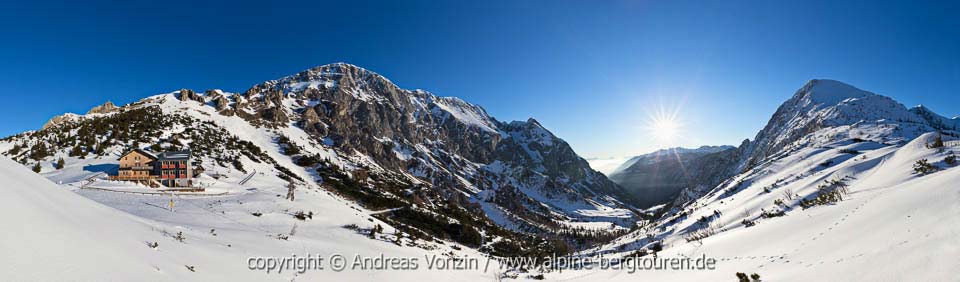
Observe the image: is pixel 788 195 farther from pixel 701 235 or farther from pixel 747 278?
pixel 747 278

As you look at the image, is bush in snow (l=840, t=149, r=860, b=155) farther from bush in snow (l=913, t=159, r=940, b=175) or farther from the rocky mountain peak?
the rocky mountain peak

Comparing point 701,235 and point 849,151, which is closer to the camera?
point 701,235

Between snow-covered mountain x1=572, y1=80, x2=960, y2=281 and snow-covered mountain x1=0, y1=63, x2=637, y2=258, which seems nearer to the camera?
snow-covered mountain x1=572, y1=80, x2=960, y2=281

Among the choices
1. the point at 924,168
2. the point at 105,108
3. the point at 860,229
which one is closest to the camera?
the point at 860,229

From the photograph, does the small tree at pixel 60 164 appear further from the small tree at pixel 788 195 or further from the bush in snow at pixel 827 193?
the small tree at pixel 788 195

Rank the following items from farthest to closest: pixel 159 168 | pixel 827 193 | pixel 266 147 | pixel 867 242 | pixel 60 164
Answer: pixel 266 147 < pixel 159 168 < pixel 60 164 < pixel 827 193 < pixel 867 242

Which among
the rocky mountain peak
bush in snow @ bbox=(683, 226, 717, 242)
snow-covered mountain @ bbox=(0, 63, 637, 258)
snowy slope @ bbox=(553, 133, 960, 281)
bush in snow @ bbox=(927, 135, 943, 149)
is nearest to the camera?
snowy slope @ bbox=(553, 133, 960, 281)

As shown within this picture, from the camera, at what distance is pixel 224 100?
12850 centimetres

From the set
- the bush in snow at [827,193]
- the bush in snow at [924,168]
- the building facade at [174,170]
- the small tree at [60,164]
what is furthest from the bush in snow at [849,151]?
the small tree at [60,164]

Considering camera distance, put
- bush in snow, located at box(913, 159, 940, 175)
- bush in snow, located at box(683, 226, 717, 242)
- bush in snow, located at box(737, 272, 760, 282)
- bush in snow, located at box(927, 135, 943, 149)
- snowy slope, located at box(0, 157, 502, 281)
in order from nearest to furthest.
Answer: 1. snowy slope, located at box(0, 157, 502, 281)
2. bush in snow, located at box(737, 272, 760, 282)
3. bush in snow, located at box(913, 159, 940, 175)
4. bush in snow, located at box(927, 135, 943, 149)
5. bush in snow, located at box(683, 226, 717, 242)

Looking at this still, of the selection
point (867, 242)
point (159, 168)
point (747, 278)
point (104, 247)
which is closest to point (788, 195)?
point (867, 242)

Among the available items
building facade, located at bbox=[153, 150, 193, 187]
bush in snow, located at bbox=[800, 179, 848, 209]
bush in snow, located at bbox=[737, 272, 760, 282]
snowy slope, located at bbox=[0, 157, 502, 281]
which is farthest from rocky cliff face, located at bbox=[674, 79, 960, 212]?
building facade, located at bbox=[153, 150, 193, 187]

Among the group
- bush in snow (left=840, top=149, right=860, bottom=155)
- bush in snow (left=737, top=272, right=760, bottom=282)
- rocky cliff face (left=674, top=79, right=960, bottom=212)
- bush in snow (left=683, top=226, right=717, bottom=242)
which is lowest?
bush in snow (left=683, top=226, right=717, bottom=242)

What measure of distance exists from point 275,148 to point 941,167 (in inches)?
4853
